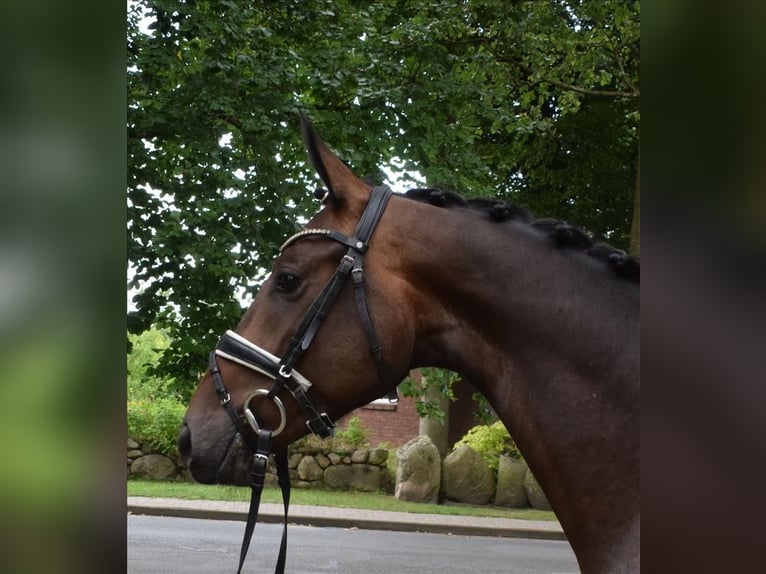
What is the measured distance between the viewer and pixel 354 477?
48.9ft

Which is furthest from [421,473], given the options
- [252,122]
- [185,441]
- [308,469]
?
[185,441]

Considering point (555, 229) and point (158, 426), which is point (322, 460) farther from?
point (555, 229)

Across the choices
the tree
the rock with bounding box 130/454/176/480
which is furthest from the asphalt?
the tree

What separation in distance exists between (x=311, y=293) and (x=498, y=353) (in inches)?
22.4

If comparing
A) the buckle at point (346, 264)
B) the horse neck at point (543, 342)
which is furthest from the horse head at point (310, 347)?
the horse neck at point (543, 342)

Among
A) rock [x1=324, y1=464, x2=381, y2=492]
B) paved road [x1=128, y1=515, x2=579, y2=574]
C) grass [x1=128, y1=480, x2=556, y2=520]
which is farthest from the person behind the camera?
rock [x1=324, y1=464, x2=381, y2=492]

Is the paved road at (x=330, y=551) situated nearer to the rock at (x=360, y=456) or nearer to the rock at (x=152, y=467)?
the rock at (x=152, y=467)

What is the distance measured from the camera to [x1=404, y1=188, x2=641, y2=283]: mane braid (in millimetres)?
2193

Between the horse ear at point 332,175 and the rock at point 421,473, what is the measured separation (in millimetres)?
12124

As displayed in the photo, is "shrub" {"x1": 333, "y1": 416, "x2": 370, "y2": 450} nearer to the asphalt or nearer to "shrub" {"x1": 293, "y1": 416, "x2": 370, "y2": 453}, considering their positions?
"shrub" {"x1": 293, "y1": 416, "x2": 370, "y2": 453}

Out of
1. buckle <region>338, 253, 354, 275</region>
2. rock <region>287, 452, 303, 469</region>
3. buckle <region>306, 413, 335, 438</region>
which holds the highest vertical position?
buckle <region>338, 253, 354, 275</region>

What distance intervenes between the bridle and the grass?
11.1 metres

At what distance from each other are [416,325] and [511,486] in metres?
12.5
